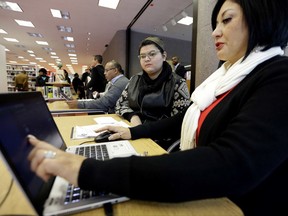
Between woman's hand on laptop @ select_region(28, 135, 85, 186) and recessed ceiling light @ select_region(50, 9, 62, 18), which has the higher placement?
recessed ceiling light @ select_region(50, 9, 62, 18)

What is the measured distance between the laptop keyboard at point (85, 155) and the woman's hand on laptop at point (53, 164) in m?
0.06

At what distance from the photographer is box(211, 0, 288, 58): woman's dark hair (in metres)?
0.58

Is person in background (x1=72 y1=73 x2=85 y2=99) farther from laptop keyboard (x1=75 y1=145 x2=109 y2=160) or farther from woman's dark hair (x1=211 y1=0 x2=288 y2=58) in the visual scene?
woman's dark hair (x1=211 y1=0 x2=288 y2=58)

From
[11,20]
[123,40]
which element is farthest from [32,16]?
[123,40]

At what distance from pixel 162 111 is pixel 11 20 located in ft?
20.5

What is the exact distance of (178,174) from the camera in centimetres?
39

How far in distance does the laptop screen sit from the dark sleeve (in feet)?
1.59

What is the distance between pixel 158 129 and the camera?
103cm

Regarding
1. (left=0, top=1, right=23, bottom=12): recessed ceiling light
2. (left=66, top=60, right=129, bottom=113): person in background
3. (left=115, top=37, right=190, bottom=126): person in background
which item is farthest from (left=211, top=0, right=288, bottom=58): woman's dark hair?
(left=0, top=1, right=23, bottom=12): recessed ceiling light

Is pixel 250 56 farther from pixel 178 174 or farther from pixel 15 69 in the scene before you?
pixel 15 69

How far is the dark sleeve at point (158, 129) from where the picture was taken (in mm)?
1000

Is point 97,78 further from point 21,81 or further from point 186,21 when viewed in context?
point 21,81

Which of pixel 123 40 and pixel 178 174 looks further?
pixel 123 40

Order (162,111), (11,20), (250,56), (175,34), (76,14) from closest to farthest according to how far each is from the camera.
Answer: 1. (250,56)
2. (162,111)
3. (76,14)
4. (11,20)
5. (175,34)
